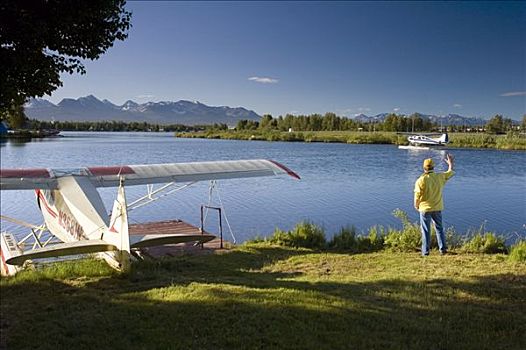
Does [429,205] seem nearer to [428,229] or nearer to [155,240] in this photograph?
[428,229]

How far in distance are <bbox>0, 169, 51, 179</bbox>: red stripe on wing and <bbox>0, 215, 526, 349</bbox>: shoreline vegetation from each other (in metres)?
2.55

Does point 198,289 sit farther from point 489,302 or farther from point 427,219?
point 427,219

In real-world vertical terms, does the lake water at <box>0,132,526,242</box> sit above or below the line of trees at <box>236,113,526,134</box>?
below

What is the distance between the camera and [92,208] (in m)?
8.54

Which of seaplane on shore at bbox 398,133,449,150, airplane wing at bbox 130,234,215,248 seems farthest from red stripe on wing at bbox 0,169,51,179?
seaplane on shore at bbox 398,133,449,150

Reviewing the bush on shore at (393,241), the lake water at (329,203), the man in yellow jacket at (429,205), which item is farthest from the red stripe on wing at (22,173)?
the man in yellow jacket at (429,205)

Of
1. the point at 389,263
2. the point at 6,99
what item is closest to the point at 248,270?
the point at 389,263

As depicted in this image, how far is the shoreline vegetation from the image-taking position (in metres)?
4.21

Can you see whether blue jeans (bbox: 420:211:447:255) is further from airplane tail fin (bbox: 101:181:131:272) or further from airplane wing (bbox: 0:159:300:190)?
airplane tail fin (bbox: 101:181:131:272)

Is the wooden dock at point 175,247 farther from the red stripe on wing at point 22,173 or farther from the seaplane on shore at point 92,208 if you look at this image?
the red stripe on wing at point 22,173

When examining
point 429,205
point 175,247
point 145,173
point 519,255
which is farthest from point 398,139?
point 519,255

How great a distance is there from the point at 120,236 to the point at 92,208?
1.79m

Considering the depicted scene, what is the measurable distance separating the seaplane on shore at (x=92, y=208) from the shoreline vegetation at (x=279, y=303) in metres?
0.44

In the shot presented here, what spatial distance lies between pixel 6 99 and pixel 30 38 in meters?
1.06
